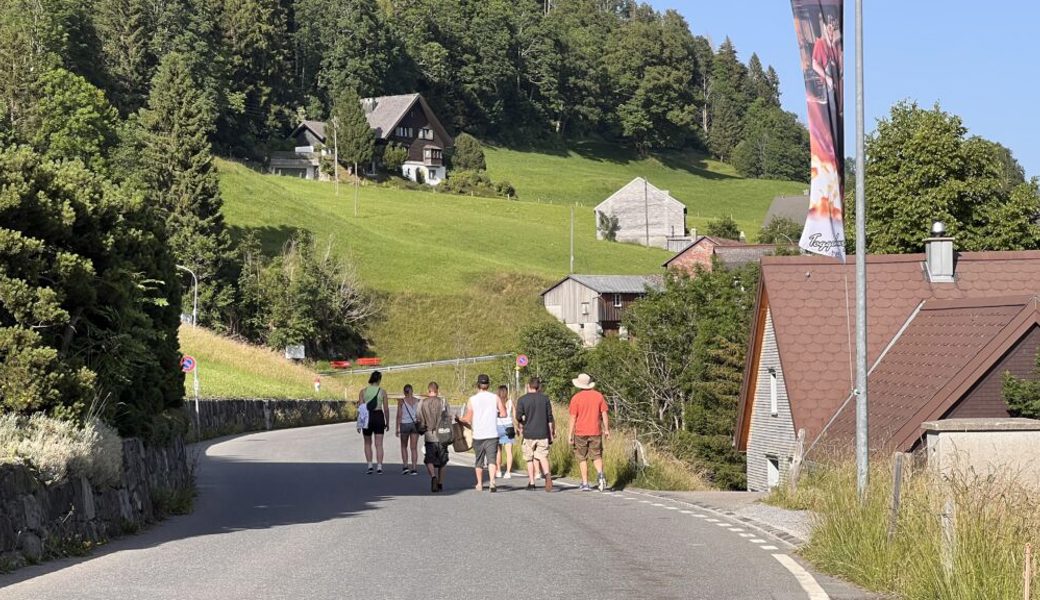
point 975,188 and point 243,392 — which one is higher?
point 975,188

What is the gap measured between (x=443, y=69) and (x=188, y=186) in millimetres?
87394

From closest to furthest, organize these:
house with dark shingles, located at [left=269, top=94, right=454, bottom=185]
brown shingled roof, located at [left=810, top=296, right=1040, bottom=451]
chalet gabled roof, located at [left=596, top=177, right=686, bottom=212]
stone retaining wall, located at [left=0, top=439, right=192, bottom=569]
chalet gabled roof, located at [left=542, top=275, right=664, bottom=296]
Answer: stone retaining wall, located at [left=0, top=439, right=192, bottom=569]
brown shingled roof, located at [left=810, top=296, right=1040, bottom=451]
chalet gabled roof, located at [left=542, top=275, right=664, bottom=296]
chalet gabled roof, located at [left=596, top=177, right=686, bottom=212]
house with dark shingles, located at [left=269, top=94, right=454, bottom=185]

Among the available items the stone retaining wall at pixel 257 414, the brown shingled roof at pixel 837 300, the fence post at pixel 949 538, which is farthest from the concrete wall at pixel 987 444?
the stone retaining wall at pixel 257 414

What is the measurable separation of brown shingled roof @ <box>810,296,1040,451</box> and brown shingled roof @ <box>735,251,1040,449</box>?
677mm

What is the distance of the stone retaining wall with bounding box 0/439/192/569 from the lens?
40.3 feet

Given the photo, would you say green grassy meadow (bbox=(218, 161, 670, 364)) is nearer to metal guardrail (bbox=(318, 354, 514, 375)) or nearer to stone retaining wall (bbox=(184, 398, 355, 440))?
metal guardrail (bbox=(318, 354, 514, 375))

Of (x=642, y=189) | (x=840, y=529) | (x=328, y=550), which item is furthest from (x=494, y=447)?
(x=642, y=189)

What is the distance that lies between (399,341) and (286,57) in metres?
72.0

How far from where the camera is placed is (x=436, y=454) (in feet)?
72.7

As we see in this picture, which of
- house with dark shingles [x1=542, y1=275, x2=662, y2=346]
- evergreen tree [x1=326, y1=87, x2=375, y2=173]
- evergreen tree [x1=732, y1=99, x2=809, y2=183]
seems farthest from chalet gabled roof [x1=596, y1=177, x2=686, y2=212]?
evergreen tree [x1=732, y1=99, x2=809, y2=183]

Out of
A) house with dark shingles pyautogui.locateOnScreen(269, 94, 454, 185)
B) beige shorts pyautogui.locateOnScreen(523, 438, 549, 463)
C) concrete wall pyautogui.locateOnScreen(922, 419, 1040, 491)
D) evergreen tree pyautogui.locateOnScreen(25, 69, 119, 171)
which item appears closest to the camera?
concrete wall pyautogui.locateOnScreen(922, 419, 1040, 491)

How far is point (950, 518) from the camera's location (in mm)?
10078

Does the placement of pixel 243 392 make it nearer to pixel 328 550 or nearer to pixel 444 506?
pixel 444 506

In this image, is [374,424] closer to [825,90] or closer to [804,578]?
[825,90]
